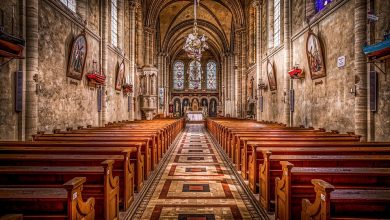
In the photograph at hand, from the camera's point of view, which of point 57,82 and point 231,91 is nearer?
point 57,82

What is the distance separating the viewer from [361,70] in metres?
8.27

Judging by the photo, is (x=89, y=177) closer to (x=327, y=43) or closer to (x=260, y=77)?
(x=327, y=43)

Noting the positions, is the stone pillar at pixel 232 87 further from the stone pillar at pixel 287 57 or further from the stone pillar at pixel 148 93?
the stone pillar at pixel 287 57

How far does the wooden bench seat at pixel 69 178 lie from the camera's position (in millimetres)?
3660

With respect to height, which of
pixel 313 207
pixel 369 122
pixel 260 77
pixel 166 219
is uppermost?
pixel 260 77

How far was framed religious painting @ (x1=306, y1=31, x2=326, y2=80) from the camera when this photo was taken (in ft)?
36.5

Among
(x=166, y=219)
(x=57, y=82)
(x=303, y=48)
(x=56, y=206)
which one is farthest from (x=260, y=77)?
(x=56, y=206)

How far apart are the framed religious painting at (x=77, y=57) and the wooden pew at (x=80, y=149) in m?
5.59

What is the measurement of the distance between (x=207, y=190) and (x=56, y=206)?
3.85 m

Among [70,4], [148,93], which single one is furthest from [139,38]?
[70,4]

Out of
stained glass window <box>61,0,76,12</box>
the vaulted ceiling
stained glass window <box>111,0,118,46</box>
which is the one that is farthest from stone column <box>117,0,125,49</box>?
the vaulted ceiling

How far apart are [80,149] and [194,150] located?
7575mm

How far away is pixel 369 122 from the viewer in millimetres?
8234

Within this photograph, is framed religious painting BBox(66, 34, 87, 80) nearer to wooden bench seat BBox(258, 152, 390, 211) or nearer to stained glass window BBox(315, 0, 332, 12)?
wooden bench seat BBox(258, 152, 390, 211)
